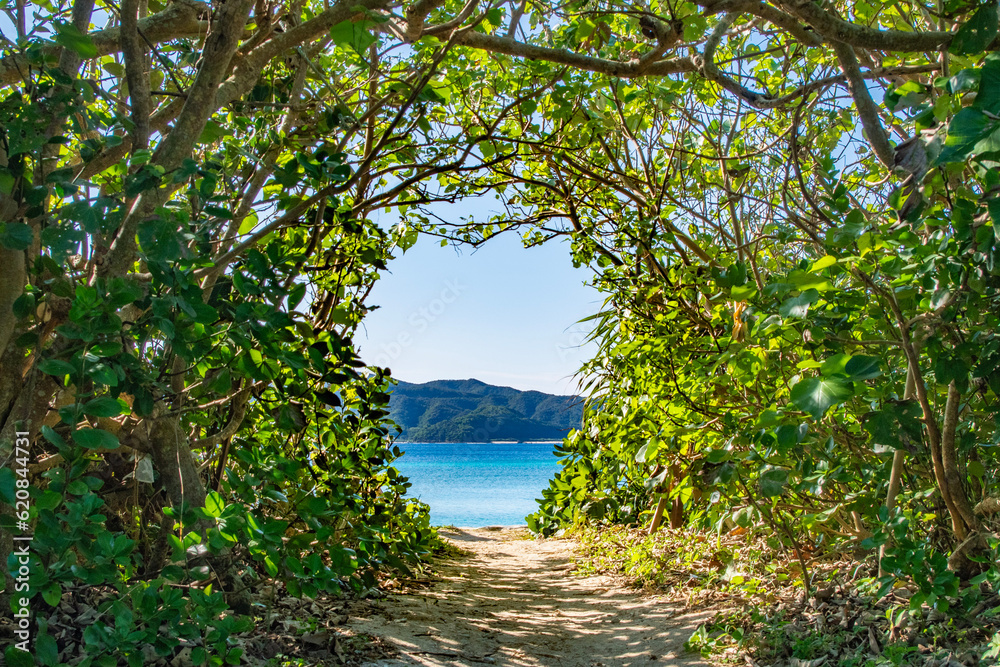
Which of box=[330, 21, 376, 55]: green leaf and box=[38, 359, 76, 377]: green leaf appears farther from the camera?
box=[330, 21, 376, 55]: green leaf

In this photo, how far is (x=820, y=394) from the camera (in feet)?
4.62

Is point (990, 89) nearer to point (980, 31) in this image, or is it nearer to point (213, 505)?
point (980, 31)

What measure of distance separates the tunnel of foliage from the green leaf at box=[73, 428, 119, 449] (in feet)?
0.29

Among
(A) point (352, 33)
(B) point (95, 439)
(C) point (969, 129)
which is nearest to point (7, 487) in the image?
(B) point (95, 439)

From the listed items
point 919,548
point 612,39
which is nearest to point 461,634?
point 919,548

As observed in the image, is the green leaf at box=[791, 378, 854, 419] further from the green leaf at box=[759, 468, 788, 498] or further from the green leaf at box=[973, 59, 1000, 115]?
the green leaf at box=[759, 468, 788, 498]

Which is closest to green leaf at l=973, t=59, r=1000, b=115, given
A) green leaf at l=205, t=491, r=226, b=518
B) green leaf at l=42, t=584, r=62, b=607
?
green leaf at l=205, t=491, r=226, b=518

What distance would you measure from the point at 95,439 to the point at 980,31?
8.21 ft

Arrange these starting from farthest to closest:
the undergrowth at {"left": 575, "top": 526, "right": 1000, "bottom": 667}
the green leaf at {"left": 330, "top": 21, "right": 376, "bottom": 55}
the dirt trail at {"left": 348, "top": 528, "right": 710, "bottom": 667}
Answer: the dirt trail at {"left": 348, "top": 528, "right": 710, "bottom": 667} → the undergrowth at {"left": 575, "top": 526, "right": 1000, "bottom": 667} → the green leaf at {"left": 330, "top": 21, "right": 376, "bottom": 55}

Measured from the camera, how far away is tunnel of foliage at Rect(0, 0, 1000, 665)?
59.4 inches

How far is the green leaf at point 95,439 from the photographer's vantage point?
53.3 inches

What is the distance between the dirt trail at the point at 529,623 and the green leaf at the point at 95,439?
1565 millimetres

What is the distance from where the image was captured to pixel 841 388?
4.56ft

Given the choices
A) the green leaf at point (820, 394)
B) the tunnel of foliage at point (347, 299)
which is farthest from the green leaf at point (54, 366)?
the green leaf at point (820, 394)
